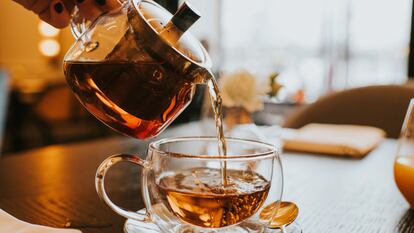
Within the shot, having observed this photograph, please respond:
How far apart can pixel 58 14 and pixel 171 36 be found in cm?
26

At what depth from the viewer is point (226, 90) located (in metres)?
1.02

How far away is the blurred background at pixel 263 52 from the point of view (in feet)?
11.3

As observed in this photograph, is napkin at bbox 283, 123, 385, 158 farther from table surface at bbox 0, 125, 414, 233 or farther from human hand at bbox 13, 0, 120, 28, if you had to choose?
human hand at bbox 13, 0, 120, 28

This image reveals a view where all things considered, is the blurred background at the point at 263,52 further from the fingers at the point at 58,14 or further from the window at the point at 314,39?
the fingers at the point at 58,14

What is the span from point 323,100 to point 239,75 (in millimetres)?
711

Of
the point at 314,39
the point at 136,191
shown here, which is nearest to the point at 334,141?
the point at 136,191

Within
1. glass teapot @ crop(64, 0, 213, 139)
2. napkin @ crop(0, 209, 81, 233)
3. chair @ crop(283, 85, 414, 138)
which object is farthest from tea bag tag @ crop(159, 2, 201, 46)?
Result: chair @ crop(283, 85, 414, 138)

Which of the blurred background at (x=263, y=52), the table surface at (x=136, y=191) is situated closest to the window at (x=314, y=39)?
the blurred background at (x=263, y=52)

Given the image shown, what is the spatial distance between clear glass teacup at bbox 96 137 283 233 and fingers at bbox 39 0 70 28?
0.91ft

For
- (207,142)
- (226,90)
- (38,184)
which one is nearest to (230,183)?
(207,142)

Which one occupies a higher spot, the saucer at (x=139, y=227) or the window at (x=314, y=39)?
the saucer at (x=139, y=227)

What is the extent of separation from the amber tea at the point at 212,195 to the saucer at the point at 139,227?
36 mm

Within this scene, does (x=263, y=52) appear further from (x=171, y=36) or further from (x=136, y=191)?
(x=171, y=36)

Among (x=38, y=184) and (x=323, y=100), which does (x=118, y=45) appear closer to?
(x=38, y=184)
